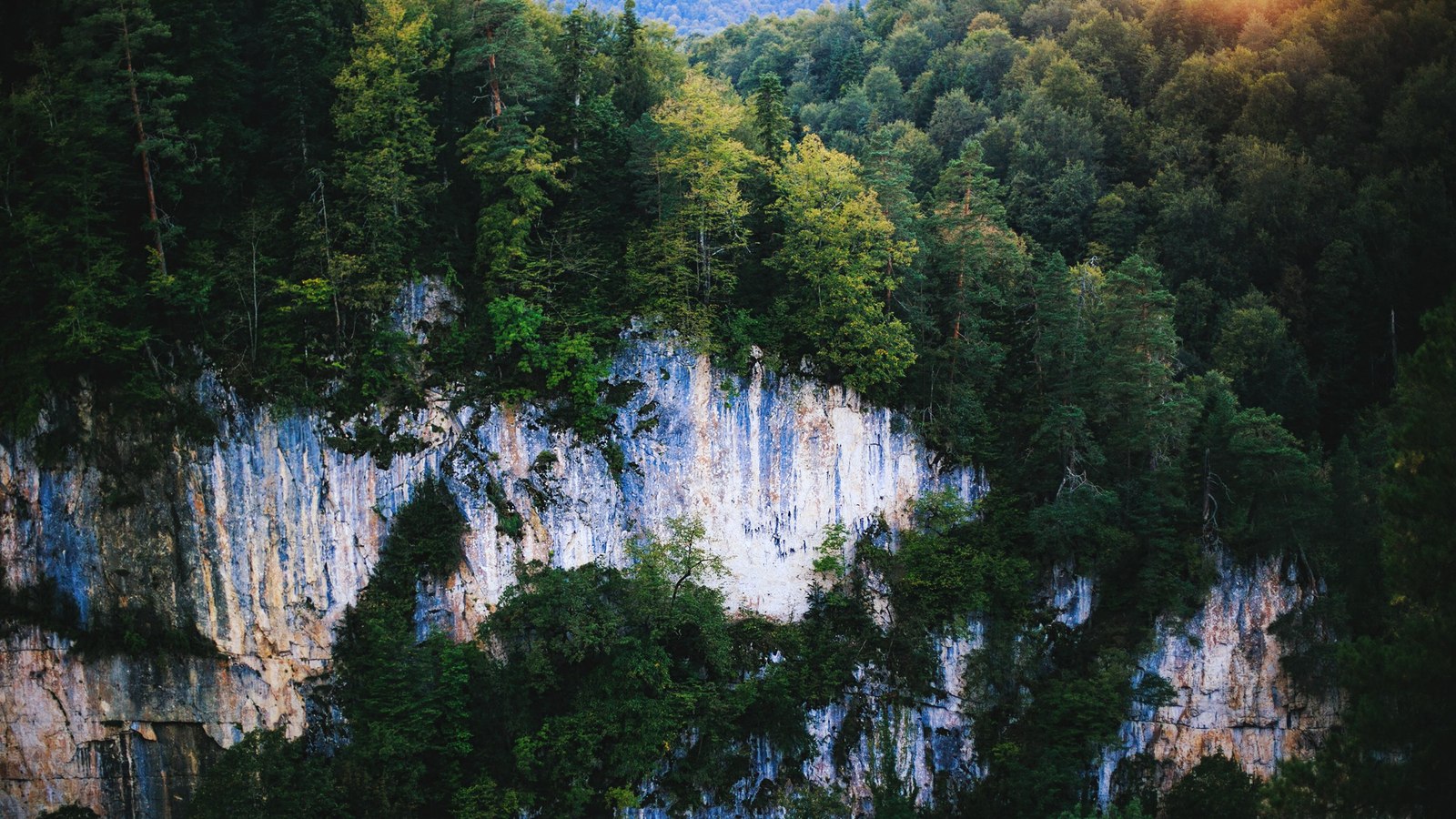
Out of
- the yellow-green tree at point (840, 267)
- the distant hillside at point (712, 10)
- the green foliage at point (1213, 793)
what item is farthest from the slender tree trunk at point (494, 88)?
the distant hillside at point (712, 10)

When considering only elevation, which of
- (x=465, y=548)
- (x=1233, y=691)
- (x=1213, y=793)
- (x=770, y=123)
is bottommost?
(x=1213, y=793)

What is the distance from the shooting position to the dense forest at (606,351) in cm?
2481

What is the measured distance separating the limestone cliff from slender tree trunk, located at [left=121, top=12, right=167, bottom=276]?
11.6ft

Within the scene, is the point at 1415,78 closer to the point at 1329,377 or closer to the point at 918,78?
the point at 1329,377

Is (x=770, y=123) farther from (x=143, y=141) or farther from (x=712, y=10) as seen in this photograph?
(x=712, y=10)

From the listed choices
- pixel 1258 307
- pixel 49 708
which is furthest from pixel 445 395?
pixel 1258 307

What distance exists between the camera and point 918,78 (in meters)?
56.4

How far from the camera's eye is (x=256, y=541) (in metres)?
25.4

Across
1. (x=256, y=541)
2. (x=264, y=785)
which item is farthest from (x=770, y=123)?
(x=264, y=785)

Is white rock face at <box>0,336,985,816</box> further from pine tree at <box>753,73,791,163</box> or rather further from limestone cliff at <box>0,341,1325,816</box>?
pine tree at <box>753,73,791,163</box>

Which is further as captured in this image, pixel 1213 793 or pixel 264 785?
pixel 1213 793

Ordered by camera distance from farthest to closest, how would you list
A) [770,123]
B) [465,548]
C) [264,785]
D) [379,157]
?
[770,123], [465,548], [379,157], [264,785]

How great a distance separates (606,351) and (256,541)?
9.38 metres

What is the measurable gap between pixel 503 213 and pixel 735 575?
433 inches
